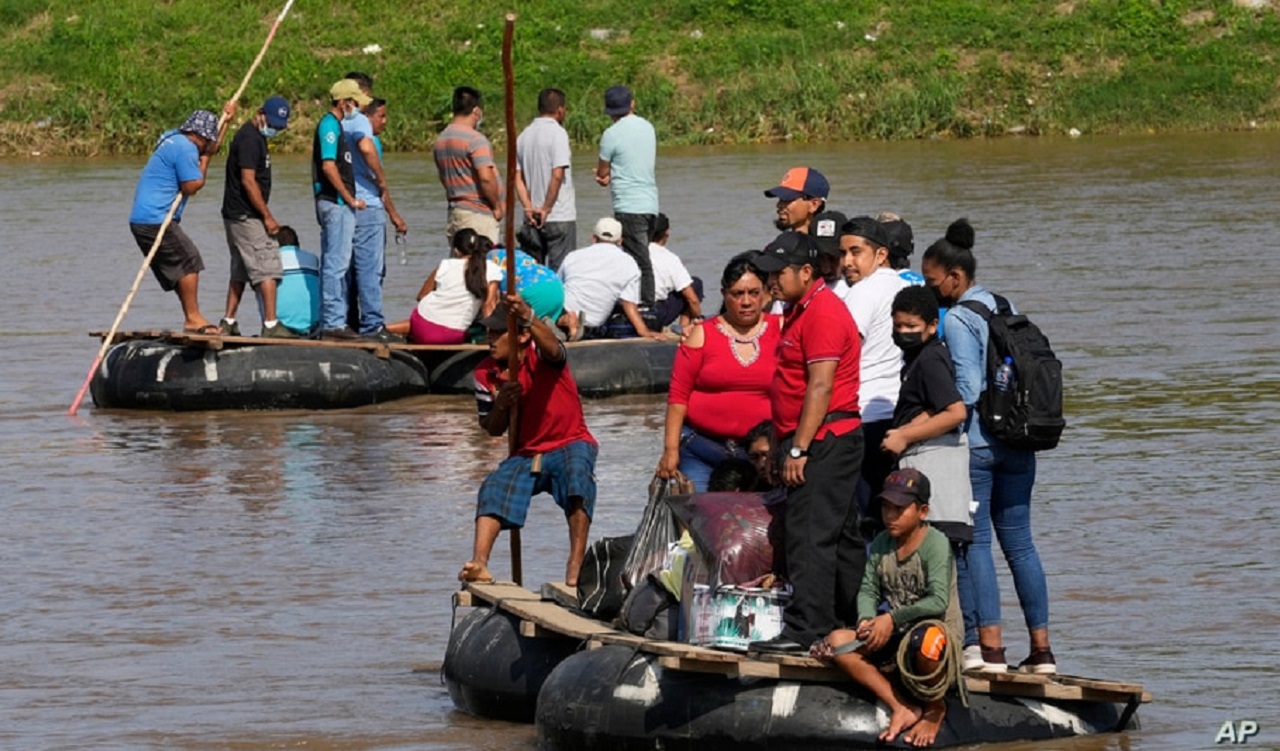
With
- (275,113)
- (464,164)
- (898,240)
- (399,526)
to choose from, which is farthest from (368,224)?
(898,240)

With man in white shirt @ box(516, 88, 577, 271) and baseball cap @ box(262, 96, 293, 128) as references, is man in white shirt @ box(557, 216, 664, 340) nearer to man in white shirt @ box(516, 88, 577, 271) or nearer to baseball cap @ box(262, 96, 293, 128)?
man in white shirt @ box(516, 88, 577, 271)

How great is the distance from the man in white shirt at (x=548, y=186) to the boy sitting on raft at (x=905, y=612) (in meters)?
9.19

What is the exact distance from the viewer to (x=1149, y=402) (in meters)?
14.4

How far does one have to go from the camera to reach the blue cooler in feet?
52.0

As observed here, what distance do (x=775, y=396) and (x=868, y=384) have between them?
0.59m

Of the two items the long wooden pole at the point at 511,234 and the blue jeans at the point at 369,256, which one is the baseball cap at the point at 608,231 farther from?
the long wooden pole at the point at 511,234

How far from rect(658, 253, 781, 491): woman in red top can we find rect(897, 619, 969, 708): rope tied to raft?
1.54 m

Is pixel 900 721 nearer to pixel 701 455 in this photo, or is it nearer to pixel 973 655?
pixel 973 655

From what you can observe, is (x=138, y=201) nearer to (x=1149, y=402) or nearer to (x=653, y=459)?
(x=653, y=459)

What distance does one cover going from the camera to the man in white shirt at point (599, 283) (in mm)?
15406

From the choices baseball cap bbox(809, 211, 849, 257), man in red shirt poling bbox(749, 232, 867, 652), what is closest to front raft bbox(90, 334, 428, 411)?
baseball cap bbox(809, 211, 849, 257)

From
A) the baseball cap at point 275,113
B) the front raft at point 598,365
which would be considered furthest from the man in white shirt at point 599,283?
the baseball cap at point 275,113

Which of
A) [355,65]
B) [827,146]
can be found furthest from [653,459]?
[355,65]

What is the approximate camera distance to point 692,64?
41.7 m
